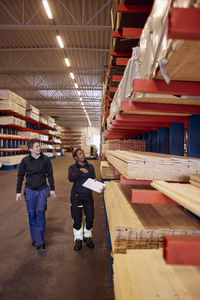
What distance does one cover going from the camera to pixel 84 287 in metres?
2.46

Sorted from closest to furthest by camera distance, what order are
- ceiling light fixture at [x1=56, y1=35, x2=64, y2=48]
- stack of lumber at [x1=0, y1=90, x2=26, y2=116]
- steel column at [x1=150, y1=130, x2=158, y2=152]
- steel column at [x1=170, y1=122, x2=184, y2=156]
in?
steel column at [x1=170, y1=122, x2=184, y2=156] → steel column at [x1=150, y1=130, x2=158, y2=152] → ceiling light fixture at [x1=56, y1=35, x2=64, y2=48] → stack of lumber at [x1=0, y1=90, x2=26, y2=116]

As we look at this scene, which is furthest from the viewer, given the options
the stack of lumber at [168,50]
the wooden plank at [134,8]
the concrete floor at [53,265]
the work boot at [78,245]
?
the work boot at [78,245]

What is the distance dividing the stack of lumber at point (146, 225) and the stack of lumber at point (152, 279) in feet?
0.46

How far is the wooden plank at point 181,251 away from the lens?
0.76 meters

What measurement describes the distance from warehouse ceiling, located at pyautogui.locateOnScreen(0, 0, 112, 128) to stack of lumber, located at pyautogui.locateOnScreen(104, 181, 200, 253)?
302 inches

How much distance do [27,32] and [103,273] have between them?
34.6 ft

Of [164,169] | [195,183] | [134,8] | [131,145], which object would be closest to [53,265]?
[164,169]

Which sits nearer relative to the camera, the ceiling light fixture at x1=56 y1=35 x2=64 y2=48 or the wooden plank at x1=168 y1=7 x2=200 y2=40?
the wooden plank at x1=168 y1=7 x2=200 y2=40

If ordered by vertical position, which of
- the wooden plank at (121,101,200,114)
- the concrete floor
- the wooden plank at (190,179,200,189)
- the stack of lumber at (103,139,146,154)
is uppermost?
the wooden plank at (121,101,200,114)

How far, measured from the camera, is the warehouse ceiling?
7922 mm

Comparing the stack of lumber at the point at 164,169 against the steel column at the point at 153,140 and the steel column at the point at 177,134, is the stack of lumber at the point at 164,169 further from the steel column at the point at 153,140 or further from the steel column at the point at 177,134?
the steel column at the point at 153,140

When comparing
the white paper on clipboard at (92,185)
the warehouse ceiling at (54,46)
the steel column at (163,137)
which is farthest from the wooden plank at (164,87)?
the warehouse ceiling at (54,46)

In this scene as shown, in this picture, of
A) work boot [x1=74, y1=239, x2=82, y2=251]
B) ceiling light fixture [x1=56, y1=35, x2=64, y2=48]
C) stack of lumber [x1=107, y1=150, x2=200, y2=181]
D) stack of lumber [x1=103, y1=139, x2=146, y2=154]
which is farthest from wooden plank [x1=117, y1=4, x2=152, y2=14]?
ceiling light fixture [x1=56, y1=35, x2=64, y2=48]

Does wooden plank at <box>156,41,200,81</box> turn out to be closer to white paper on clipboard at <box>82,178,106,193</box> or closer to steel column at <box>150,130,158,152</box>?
white paper on clipboard at <box>82,178,106,193</box>
